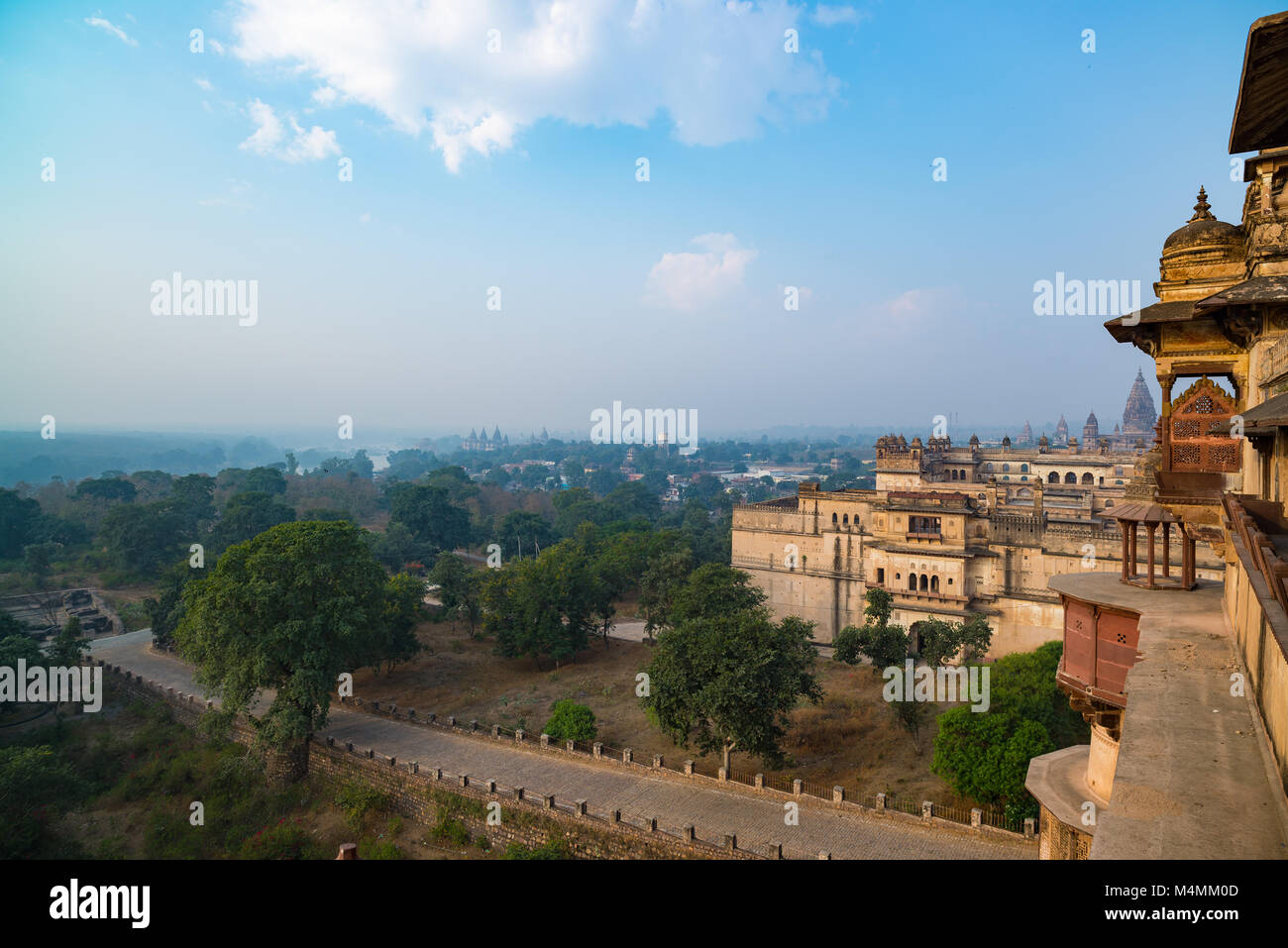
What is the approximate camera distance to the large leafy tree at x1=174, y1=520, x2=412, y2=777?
23484 mm

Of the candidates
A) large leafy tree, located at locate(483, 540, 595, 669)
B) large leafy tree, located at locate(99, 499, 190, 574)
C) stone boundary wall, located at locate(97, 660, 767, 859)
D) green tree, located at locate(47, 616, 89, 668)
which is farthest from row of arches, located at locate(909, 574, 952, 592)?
large leafy tree, located at locate(99, 499, 190, 574)

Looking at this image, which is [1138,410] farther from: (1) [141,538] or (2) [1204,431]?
(1) [141,538]

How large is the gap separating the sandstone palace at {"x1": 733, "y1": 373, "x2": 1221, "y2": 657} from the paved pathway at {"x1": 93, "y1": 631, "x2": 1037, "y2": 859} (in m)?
16.3

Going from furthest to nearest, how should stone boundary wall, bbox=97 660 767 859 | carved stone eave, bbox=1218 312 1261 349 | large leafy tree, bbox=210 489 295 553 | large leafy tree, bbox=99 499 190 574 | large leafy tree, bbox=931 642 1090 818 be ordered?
large leafy tree, bbox=210 489 295 553
large leafy tree, bbox=99 499 190 574
large leafy tree, bbox=931 642 1090 818
stone boundary wall, bbox=97 660 767 859
carved stone eave, bbox=1218 312 1261 349

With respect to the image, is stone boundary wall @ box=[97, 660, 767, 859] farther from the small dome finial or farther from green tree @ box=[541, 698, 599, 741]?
the small dome finial

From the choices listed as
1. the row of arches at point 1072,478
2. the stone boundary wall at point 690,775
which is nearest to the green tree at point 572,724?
the stone boundary wall at point 690,775

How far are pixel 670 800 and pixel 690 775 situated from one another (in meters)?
1.39

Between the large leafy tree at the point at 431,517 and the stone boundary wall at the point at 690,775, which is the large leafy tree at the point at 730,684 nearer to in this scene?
the stone boundary wall at the point at 690,775

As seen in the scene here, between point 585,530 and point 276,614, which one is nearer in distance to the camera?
point 276,614

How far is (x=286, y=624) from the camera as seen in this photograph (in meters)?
23.9
